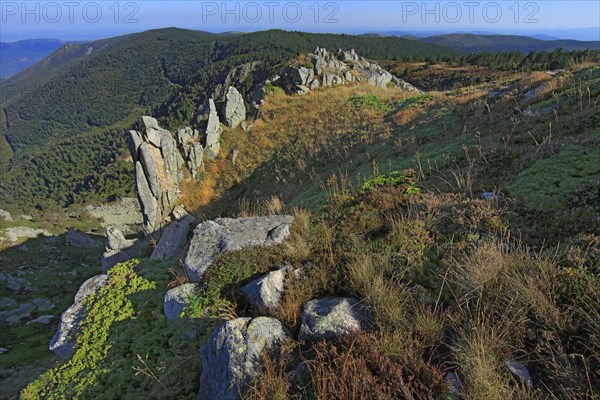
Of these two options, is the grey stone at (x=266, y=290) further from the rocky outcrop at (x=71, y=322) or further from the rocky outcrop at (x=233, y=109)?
the rocky outcrop at (x=233, y=109)

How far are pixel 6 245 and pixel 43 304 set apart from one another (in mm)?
17512

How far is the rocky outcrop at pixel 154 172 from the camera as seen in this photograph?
62.7ft

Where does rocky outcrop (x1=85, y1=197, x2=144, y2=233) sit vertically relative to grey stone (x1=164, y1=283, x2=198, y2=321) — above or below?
below

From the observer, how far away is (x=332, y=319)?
16.2ft

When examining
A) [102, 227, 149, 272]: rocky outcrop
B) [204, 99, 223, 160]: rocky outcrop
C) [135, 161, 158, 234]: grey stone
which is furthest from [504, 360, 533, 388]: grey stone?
[204, 99, 223, 160]: rocky outcrop

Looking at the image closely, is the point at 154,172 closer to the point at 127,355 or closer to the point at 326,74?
the point at 127,355

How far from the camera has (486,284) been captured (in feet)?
15.7

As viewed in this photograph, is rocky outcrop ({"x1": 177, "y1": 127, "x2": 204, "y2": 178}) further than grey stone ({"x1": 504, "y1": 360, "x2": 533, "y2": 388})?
Yes

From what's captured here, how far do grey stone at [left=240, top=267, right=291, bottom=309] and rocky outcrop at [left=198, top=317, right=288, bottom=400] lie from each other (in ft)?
1.93

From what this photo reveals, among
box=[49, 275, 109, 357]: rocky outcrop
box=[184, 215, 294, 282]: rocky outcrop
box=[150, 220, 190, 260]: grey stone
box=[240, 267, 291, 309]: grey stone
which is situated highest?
box=[184, 215, 294, 282]: rocky outcrop

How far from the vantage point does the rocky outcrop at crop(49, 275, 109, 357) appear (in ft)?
23.1

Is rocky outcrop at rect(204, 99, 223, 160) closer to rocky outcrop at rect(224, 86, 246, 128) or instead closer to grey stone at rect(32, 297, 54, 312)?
rocky outcrop at rect(224, 86, 246, 128)

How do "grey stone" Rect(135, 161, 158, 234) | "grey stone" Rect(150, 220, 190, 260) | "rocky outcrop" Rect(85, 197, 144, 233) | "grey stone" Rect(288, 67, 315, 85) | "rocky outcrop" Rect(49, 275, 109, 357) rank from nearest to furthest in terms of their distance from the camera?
"rocky outcrop" Rect(49, 275, 109, 357)
"grey stone" Rect(150, 220, 190, 260)
"grey stone" Rect(135, 161, 158, 234)
"grey stone" Rect(288, 67, 315, 85)
"rocky outcrop" Rect(85, 197, 144, 233)

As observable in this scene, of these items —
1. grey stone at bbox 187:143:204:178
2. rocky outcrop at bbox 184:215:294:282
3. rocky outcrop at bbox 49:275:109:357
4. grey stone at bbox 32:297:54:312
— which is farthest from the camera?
grey stone at bbox 187:143:204:178
